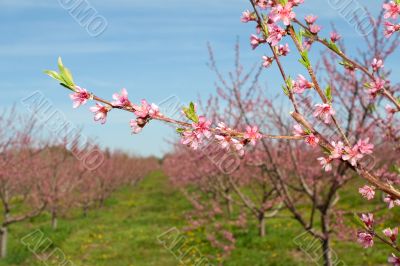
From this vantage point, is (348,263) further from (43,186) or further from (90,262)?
(43,186)

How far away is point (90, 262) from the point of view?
487 inches

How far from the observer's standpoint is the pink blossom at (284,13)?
2.06 m

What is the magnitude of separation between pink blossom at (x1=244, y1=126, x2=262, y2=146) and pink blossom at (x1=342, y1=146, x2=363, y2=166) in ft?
1.24

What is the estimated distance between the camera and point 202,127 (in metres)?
1.92

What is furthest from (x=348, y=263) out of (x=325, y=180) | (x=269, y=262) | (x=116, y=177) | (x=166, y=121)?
(x=116, y=177)

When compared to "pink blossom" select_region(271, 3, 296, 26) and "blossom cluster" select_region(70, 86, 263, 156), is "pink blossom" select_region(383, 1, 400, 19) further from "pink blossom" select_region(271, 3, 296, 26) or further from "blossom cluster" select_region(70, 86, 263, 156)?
"blossom cluster" select_region(70, 86, 263, 156)

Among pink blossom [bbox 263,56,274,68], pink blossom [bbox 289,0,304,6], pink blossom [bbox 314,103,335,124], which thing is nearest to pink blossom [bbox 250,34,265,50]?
pink blossom [bbox 263,56,274,68]

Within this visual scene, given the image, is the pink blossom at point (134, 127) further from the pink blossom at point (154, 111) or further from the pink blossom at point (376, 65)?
the pink blossom at point (376, 65)

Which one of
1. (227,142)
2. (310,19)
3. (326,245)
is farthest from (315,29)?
(326,245)

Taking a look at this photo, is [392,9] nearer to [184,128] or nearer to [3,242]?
[184,128]

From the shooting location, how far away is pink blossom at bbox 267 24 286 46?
2.17 metres

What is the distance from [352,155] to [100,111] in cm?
110

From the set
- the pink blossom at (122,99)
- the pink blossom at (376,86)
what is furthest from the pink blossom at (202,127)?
the pink blossom at (376,86)

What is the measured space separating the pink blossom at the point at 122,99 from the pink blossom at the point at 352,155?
0.95 meters
